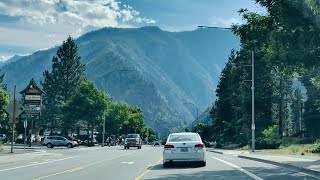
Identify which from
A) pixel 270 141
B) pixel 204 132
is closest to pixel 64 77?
pixel 204 132

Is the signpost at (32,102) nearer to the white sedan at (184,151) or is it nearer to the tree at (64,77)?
the white sedan at (184,151)

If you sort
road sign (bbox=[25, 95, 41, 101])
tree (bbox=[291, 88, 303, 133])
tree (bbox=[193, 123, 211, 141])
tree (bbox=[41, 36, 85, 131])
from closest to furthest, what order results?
road sign (bbox=[25, 95, 41, 101]), tree (bbox=[41, 36, 85, 131]), tree (bbox=[193, 123, 211, 141]), tree (bbox=[291, 88, 303, 133])

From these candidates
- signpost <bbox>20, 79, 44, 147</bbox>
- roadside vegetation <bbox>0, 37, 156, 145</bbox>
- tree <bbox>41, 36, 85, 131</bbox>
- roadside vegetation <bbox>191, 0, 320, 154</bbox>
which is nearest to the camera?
roadside vegetation <bbox>191, 0, 320, 154</bbox>

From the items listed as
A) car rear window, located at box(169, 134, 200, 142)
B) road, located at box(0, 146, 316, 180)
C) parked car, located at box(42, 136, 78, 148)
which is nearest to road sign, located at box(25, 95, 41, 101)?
parked car, located at box(42, 136, 78, 148)

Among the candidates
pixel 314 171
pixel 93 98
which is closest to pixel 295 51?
pixel 314 171

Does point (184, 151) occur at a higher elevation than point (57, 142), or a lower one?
higher

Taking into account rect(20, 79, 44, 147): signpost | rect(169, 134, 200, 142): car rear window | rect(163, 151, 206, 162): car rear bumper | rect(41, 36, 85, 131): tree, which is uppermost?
rect(41, 36, 85, 131): tree

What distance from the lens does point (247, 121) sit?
76875 mm

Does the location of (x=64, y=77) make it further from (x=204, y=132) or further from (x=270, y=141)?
(x=270, y=141)

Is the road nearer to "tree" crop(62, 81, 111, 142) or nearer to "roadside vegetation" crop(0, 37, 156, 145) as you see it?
"tree" crop(62, 81, 111, 142)

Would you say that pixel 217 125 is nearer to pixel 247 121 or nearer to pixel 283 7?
pixel 247 121

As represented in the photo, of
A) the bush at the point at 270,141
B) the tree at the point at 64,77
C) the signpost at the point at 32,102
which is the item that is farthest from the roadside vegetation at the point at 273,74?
the tree at the point at 64,77

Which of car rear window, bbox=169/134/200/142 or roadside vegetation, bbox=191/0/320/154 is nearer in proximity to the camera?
roadside vegetation, bbox=191/0/320/154

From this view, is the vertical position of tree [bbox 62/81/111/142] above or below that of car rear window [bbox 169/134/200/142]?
above
